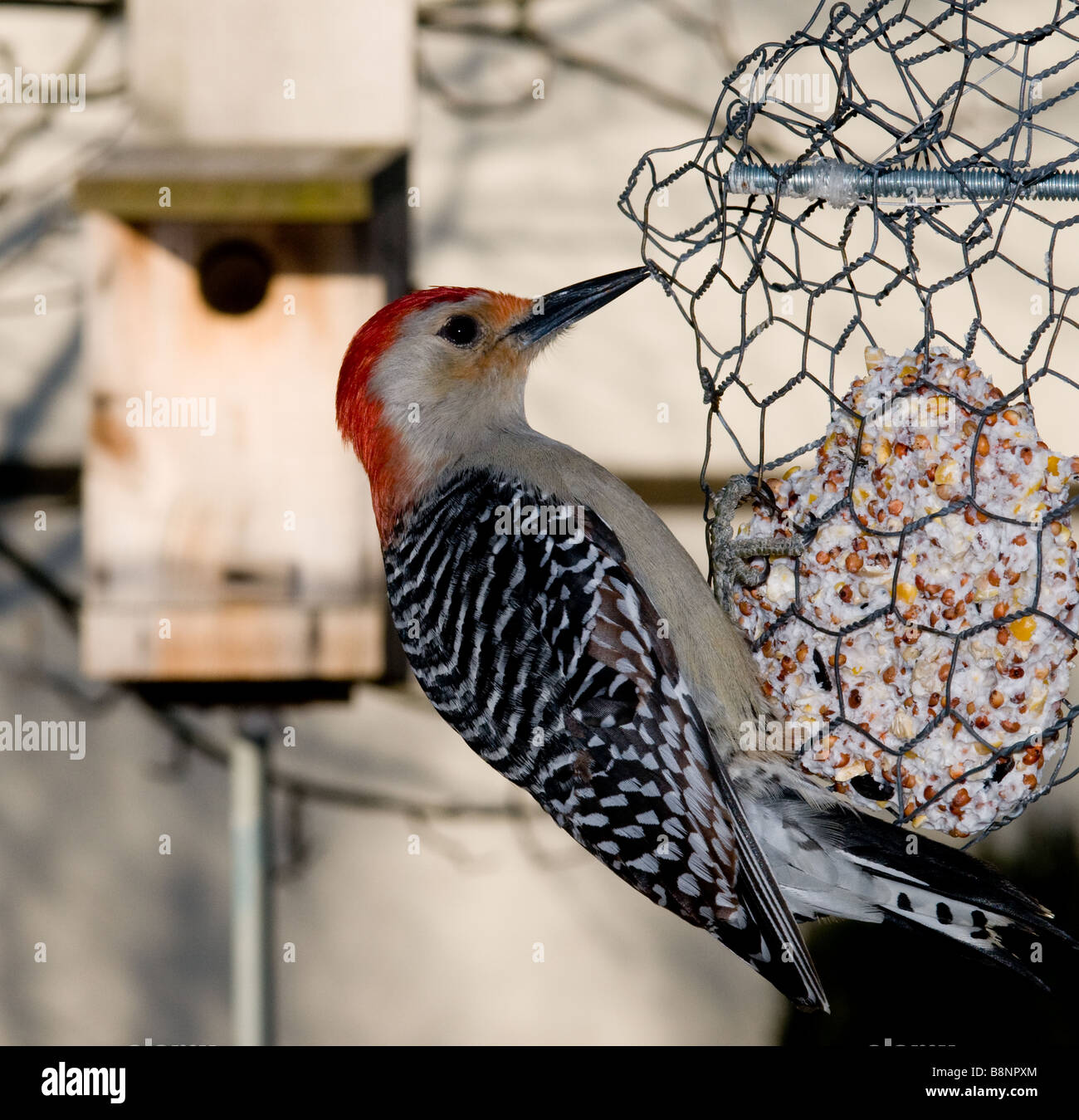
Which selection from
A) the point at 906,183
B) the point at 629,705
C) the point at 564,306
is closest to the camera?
the point at 906,183

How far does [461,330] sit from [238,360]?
734mm

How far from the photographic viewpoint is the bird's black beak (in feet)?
5.45

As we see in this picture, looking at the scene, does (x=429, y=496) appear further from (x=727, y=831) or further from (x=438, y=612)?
(x=727, y=831)

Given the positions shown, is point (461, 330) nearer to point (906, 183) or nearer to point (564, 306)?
point (564, 306)

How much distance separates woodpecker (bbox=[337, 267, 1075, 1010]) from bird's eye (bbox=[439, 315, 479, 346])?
0.9 inches

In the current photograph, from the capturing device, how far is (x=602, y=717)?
156cm

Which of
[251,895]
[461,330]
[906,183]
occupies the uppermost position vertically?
[461,330]

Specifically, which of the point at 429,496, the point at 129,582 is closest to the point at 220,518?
the point at 129,582

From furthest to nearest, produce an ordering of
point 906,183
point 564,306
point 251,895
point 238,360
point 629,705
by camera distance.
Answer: point 251,895
point 238,360
point 564,306
point 629,705
point 906,183

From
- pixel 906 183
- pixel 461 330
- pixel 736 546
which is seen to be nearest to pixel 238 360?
pixel 461 330

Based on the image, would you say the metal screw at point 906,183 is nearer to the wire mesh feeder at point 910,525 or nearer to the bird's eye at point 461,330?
the wire mesh feeder at point 910,525

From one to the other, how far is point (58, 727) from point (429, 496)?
2.08m

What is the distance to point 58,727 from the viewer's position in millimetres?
3398

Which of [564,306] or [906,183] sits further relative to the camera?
[564,306]
